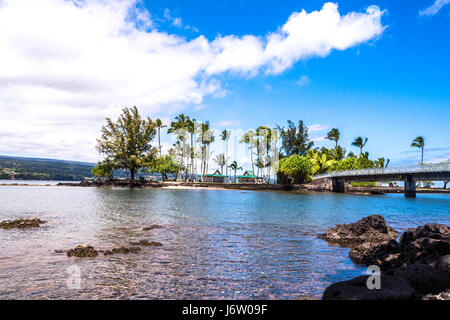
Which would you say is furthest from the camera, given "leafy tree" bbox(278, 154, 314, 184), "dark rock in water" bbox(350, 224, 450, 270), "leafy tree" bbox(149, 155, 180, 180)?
"leafy tree" bbox(149, 155, 180, 180)

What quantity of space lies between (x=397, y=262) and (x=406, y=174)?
6757 centimetres

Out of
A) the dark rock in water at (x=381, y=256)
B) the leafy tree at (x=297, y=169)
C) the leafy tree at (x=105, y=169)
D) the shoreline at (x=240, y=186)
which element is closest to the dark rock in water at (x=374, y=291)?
the dark rock in water at (x=381, y=256)

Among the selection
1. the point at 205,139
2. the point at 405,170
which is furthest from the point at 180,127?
the point at 405,170

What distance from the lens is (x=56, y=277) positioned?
342 inches

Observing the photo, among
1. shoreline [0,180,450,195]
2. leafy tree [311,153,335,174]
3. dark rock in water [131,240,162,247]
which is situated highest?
leafy tree [311,153,335,174]

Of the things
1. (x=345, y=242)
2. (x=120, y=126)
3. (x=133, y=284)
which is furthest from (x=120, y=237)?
(x=120, y=126)

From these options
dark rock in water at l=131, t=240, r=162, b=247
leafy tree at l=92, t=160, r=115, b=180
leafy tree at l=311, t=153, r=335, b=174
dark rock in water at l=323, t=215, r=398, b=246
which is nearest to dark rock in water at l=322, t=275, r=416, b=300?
dark rock in water at l=131, t=240, r=162, b=247

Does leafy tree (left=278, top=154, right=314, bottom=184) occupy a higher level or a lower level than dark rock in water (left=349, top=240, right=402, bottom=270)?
higher

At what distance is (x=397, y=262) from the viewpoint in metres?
9.91

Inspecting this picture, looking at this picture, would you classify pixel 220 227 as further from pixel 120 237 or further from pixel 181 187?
pixel 181 187

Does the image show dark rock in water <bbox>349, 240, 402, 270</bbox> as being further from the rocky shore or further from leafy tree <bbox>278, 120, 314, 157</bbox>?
leafy tree <bbox>278, 120, 314, 157</bbox>

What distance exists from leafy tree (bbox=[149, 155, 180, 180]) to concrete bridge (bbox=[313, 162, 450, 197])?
173 feet

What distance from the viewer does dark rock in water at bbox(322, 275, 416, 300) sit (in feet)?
18.0

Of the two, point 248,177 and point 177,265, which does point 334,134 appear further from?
point 177,265
